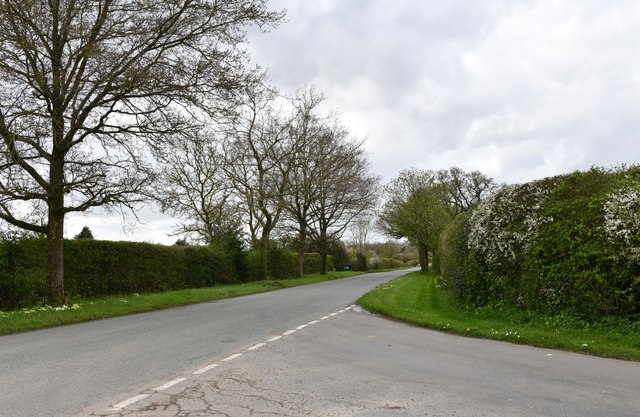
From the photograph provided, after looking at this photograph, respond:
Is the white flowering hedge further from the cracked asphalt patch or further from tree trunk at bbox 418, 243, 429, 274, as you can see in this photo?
tree trunk at bbox 418, 243, 429, 274

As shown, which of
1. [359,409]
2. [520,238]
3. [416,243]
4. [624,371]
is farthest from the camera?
[416,243]

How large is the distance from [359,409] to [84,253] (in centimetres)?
1775

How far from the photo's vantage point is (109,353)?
831 cm

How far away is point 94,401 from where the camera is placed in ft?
17.6

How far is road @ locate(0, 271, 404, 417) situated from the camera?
18.4 ft

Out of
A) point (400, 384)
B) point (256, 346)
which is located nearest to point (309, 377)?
point (400, 384)

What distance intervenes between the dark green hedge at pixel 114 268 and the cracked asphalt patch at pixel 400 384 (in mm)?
11167

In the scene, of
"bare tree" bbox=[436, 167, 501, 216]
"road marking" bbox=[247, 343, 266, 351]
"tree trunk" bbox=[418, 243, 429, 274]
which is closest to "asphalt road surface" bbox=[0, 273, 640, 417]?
"road marking" bbox=[247, 343, 266, 351]

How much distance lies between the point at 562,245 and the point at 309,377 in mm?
7330

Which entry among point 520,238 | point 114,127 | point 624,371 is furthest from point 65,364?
point 114,127

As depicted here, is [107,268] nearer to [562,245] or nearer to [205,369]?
[205,369]

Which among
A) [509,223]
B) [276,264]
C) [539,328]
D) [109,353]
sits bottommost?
[539,328]

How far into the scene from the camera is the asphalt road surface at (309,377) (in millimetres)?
5211

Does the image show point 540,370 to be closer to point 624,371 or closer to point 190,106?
point 624,371
